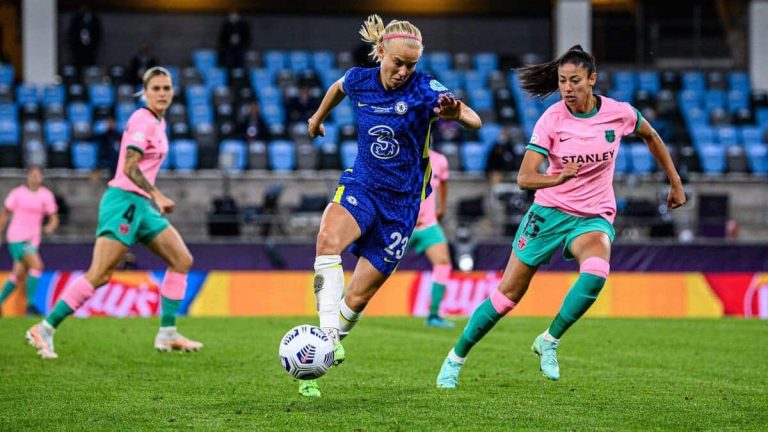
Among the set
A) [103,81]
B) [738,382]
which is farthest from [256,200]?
[738,382]

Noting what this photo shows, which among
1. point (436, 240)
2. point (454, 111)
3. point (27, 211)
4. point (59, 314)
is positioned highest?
point (454, 111)

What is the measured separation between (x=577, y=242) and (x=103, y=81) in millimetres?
22475

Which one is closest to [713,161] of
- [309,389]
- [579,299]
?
[579,299]

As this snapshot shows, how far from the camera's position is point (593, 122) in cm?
841

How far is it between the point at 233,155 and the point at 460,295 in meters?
6.75

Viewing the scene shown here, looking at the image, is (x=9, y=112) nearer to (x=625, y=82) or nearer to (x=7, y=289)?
(x=7, y=289)

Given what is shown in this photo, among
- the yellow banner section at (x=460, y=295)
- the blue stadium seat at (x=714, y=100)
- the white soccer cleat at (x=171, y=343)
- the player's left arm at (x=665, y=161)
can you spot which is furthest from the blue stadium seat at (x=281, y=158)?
the player's left arm at (x=665, y=161)

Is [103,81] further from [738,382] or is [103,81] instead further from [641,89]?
[738,382]

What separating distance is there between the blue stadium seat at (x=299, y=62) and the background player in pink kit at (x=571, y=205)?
2236 cm

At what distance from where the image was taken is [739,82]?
3048 centimetres

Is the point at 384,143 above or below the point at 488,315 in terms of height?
above

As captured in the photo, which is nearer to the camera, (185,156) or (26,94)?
(185,156)

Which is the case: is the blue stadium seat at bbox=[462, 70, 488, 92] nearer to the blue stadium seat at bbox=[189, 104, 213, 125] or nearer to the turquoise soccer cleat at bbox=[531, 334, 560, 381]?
the blue stadium seat at bbox=[189, 104, 213, 125]

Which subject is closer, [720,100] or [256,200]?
[256,200]
